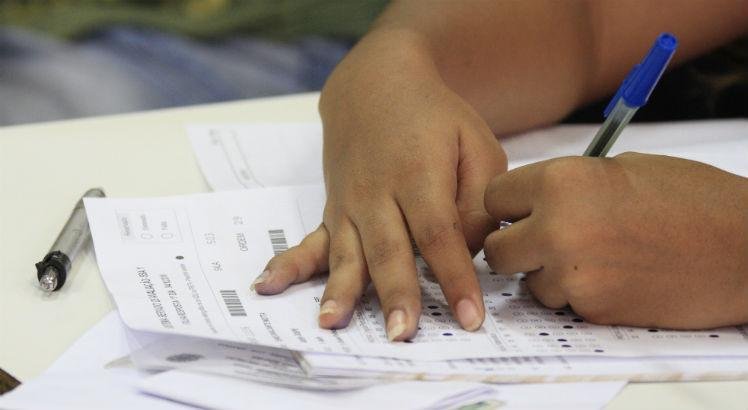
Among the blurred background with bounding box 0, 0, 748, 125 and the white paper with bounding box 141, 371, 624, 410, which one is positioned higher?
the blurred background with bounding box 0, 0, 748, 125

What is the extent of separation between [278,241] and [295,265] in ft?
0.19

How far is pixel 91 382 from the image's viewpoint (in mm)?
467

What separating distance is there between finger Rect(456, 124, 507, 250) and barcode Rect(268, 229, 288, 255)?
118 mm

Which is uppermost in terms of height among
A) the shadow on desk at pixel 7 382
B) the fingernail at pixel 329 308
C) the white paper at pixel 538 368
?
the shadow on desk at pixel 7 382

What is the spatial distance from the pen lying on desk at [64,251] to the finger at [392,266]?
0.19 metres

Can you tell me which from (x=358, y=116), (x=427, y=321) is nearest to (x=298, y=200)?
(x=358, y=116)

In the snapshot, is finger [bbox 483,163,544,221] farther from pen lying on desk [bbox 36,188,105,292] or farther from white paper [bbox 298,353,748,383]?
pen lying on desk [bbox 36,188,105,292]

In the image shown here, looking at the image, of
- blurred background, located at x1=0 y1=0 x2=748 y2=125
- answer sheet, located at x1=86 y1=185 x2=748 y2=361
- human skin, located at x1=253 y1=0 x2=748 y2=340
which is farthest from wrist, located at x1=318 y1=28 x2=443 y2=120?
blurred background, located at x1=0 y1=0 x2=748 y2=125

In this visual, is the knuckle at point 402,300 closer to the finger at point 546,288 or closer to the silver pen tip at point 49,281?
the finger at point 546,288

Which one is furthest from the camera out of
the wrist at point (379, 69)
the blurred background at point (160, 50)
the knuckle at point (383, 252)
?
the blurred background at point (160, 50)

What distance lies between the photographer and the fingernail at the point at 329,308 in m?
0.50

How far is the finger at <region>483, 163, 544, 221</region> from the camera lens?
20.6 inches

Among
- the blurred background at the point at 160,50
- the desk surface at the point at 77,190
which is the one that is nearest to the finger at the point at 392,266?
the desk surface at the point at 77,190

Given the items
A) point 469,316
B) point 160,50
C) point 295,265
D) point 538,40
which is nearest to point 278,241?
point 295,265
